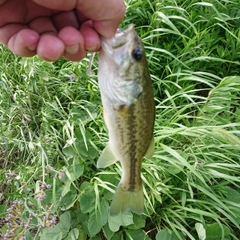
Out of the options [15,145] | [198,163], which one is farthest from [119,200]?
[15,145]

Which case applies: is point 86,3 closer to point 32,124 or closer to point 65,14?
point 65,14

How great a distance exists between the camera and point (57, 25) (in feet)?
5.65

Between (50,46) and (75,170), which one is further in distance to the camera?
(75,170)

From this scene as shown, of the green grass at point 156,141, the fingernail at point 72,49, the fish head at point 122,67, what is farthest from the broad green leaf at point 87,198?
the fingernail at point 72,49

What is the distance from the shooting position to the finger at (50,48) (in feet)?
4.95

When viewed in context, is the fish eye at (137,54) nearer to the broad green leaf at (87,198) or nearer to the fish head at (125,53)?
the fish head at (125,53)

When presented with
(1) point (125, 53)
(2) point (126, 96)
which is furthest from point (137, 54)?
(2) point (126, 96)

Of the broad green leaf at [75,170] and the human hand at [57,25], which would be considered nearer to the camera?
the human hand at [57,25]

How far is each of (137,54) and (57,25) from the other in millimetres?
423

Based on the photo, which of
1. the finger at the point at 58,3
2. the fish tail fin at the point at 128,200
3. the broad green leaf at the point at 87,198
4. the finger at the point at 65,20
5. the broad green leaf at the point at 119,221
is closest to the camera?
the finger at the point at 58,3

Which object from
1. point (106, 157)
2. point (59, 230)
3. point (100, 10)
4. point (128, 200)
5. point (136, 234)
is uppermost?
point (100, 10)

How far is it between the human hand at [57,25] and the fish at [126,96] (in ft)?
0.22

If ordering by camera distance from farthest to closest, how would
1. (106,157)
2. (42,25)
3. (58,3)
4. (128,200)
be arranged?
1. (128,200)
2. (106,157)
3. (42,25)
4. (58,3)

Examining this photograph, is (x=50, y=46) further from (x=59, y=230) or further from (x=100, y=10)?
(x=59, y=230)
